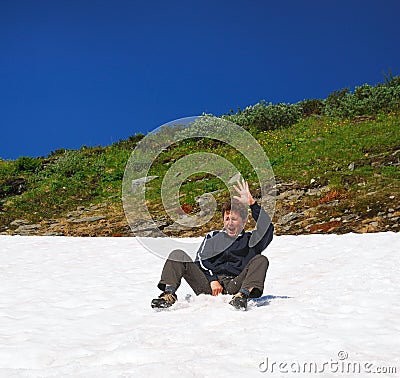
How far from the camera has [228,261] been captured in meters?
6.27

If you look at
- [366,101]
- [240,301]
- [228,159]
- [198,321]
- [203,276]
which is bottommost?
[198,321]

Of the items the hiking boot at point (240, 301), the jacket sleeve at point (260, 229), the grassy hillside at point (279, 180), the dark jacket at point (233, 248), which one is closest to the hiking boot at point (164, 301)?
the dark jacket at point (233, 248)

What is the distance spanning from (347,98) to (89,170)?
16.8 metres

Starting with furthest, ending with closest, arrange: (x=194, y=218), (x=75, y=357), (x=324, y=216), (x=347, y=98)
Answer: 1. (x=347, y=98)
2. (x=194, y=218)
3. (x=324, y=216)
4. (x=75, y=357)

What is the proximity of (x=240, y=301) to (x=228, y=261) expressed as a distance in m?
0.82

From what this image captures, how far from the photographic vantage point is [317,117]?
3142 centimetres

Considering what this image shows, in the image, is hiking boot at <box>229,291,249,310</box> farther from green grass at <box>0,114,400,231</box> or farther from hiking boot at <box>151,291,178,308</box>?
green grass at <box>0,114,400,231</box>

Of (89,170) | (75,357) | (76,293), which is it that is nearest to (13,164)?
(89,170)

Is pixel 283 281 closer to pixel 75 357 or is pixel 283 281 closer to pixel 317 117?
pixel 75 357

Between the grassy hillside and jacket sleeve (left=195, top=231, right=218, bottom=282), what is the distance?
7.63 meters

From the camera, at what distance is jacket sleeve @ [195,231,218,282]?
20.2 feet

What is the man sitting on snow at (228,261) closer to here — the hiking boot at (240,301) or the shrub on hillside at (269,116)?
the hiking boot at (240,301)

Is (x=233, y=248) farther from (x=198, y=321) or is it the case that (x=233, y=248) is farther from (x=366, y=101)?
(x=366, y=101)

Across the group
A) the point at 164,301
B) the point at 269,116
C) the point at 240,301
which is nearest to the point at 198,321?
the point at 240,301
